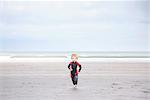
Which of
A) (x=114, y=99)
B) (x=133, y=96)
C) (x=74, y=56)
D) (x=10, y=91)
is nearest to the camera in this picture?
(x=114, y=99)

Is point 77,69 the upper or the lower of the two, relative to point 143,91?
upper

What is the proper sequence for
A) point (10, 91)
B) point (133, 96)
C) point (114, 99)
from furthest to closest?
point (10, 91) → point (133, 96) → point (114, 99)

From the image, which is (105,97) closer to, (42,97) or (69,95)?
(69,95)

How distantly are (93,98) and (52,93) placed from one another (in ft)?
4.89

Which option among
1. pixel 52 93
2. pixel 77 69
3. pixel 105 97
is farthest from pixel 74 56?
pixel 105 97

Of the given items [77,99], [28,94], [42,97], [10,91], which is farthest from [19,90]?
[77,99]

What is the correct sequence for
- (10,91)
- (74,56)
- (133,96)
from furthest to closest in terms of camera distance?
1. (74,56)
2. (10,91)
3. (133,96)

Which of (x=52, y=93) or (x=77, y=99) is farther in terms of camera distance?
(x=52, y=93)

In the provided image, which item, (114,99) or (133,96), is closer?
(114,99)

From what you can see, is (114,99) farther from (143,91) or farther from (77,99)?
(143,91)

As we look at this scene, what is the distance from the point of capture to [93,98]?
28.8 feet

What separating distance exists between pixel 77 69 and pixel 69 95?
2656mm

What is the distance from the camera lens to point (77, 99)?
339 inches

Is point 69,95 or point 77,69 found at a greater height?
point 77,69
